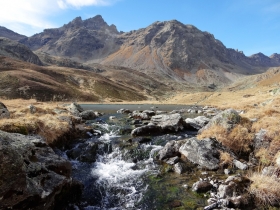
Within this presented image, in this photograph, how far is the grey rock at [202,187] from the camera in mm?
12523

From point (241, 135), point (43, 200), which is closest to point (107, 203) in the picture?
point (43, 200)

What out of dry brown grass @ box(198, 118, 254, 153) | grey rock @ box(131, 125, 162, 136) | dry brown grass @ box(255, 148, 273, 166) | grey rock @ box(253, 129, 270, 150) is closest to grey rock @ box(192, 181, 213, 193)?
dry brown grass @ box(255, 148, 273, 166)

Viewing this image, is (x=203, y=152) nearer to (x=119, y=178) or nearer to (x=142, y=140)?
(x=119, y=178)

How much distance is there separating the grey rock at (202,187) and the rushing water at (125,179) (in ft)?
2.36

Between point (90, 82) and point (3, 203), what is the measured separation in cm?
14985

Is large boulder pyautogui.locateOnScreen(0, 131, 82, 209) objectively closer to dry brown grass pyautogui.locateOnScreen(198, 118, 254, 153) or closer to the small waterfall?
the small waterfall

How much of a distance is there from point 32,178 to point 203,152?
12047 mm

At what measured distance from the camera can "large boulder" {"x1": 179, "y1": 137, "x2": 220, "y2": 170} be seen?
51.3ft

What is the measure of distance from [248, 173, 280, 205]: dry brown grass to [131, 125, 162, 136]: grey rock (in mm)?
14953

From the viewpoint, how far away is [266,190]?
1088 centimetres

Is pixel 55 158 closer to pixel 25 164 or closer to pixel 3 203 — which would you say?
pixel 25 164

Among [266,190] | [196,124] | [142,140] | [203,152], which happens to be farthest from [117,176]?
[196,124]

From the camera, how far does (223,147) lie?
17172 mm

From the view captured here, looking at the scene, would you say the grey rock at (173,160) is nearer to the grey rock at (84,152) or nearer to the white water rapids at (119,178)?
the white water rapids at (119,178)
